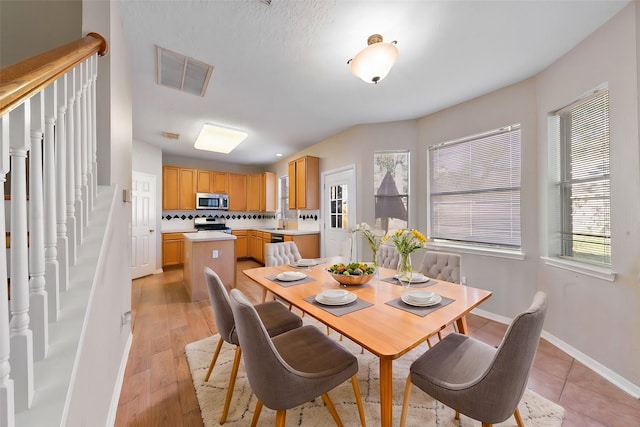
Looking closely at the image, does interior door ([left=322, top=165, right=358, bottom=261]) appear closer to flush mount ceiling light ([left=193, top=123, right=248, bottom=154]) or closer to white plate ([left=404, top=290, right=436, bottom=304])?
flush mount ceiling light ([left=193, top=123, right=248, bottom=154])

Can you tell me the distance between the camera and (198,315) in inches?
113

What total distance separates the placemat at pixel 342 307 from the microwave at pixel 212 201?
194 inches

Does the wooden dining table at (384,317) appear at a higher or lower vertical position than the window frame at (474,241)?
lower

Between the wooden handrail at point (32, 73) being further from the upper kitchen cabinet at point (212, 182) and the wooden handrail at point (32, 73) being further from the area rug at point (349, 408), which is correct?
the upper kitchen cabinet at point (212, 182)

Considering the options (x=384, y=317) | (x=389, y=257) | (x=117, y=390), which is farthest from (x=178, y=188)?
(x=384, y=317)

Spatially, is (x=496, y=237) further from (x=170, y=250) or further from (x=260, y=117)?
(x=170, y=250)

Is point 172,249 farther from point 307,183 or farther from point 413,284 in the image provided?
point 413,284

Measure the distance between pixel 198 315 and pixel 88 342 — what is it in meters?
2.11

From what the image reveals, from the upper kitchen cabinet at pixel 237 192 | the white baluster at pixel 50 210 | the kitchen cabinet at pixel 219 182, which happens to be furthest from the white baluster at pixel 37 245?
the upper kitchen cabinet at pixel 237 192

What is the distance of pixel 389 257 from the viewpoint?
104 inches

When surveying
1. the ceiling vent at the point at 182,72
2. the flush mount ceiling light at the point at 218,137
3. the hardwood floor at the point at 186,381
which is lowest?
the hardwood floor at the point at 186,381

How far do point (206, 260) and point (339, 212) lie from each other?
7.32 feet

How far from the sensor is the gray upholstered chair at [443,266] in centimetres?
214

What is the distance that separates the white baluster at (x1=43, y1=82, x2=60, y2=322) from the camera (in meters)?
0.78
